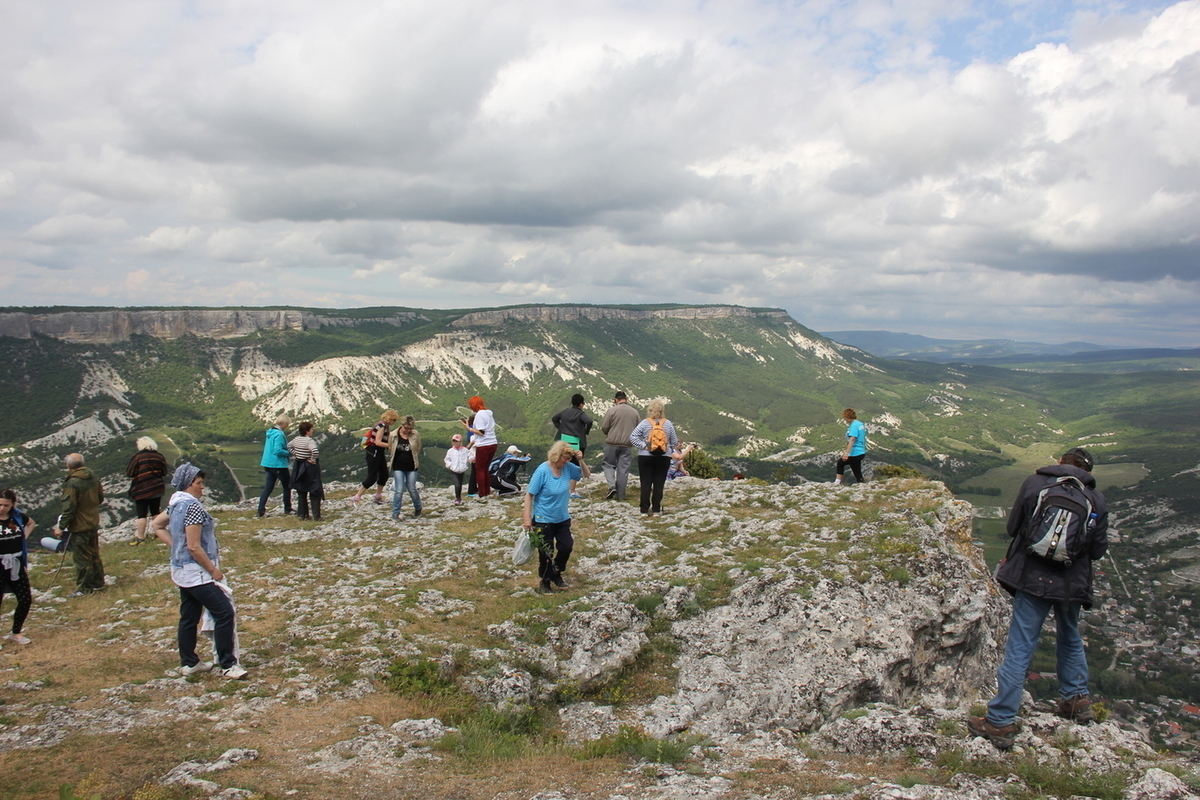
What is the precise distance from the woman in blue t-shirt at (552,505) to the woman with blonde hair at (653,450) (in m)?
3.95

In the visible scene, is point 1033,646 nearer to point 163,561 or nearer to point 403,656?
point 403,656

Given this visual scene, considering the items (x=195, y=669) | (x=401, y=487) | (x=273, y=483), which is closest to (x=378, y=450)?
(x=401, y=487)

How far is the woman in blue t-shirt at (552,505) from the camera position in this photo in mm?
11570

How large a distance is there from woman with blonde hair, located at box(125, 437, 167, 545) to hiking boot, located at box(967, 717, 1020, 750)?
754 inches

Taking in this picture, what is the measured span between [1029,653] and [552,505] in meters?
7.87

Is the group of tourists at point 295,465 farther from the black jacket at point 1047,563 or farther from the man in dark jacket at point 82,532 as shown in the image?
the black jacket at point 1047,563

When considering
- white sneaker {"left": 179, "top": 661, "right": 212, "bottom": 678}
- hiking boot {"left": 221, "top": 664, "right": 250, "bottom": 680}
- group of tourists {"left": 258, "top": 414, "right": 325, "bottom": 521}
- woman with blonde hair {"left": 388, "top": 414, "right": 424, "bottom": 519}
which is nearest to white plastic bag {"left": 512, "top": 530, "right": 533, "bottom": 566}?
hiking boot {"left": 221, "top": 664, "right": 250, "bottom": 680}

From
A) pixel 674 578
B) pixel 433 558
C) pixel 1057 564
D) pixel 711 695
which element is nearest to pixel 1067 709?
pixel 1057 564

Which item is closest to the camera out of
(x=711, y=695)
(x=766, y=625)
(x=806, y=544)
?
(x=711, y=695)

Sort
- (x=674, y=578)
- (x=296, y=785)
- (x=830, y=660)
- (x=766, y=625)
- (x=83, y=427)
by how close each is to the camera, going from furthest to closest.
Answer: (x=83, y=427) → (x=674, y=578) → (x=766, y=625) → (x=830, y=660) → (x=296, y=785)

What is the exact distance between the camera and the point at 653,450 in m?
16.5

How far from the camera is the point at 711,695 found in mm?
9742

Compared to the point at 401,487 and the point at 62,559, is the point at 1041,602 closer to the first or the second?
the point at 401,487

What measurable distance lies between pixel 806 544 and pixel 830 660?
4.47 meters
